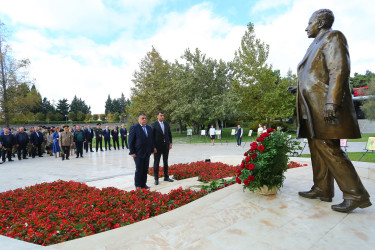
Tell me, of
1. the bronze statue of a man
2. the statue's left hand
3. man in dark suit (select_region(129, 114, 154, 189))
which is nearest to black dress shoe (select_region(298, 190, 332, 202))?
the bronze statue of a man

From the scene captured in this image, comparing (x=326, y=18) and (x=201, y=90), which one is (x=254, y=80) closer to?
(x=201, y=90)

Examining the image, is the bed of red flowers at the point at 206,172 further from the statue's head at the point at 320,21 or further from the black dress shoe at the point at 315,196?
the statue's head at the point at 320,21

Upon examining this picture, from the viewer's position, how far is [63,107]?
73312 millimetres

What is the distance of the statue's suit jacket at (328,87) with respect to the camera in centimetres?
304

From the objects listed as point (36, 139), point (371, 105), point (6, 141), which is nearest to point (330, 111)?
point (6, 141)

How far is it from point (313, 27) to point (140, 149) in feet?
15.4

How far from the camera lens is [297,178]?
5023mm

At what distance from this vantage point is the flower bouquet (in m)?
3.74

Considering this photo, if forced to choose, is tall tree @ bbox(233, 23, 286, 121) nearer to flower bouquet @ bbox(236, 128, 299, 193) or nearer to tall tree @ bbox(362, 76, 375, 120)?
tall tree @ bbox(362, 76, 375, 120)

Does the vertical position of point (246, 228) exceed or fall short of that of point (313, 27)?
it falls short

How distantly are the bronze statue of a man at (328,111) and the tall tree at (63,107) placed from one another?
8030 centimetres

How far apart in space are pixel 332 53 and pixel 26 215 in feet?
18.9

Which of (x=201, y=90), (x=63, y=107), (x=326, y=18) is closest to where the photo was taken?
(x=326, y=18)

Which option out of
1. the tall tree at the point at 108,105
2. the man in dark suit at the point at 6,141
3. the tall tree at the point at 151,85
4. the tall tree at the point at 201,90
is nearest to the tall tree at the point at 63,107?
the tall tree at the point at 108,105
